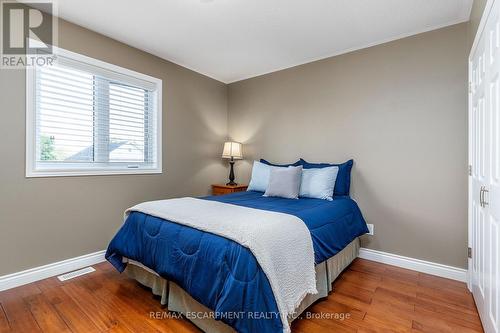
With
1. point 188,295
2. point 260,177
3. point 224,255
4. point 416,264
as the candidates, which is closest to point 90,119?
point 260,177

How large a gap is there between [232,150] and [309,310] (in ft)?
8.17

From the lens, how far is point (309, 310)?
1.85 m

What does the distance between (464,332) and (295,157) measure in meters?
2.33

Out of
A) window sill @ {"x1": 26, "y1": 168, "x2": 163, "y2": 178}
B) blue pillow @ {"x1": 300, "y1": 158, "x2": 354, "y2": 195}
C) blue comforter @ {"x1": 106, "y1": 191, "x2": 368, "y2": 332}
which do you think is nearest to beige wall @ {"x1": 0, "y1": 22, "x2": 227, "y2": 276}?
window sill @ {"x1": 26, "y1": 168, "x2": 163, "y2": 178}

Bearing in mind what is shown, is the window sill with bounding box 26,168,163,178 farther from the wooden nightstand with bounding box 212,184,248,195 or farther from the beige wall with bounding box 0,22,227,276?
the wooden nightstand with bounding box 212,184,248,195

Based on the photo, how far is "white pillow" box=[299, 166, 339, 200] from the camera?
8.66ft

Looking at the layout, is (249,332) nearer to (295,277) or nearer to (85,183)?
(295,277)

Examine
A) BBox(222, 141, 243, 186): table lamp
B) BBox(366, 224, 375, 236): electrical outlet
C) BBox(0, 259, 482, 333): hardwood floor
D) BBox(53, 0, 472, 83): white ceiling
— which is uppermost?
BBox(53, 0, 472, 83): white ceiling

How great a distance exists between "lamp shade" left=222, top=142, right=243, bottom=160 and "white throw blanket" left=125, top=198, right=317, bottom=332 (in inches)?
78.1

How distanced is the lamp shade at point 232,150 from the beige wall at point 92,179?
240 millimetres

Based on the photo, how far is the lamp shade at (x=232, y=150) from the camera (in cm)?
385

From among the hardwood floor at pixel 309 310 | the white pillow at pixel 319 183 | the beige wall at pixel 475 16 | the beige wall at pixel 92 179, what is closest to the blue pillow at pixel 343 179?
the white pillow at pixel 319 183

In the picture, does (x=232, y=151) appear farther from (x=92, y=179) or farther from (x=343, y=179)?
(x=92, y=179)

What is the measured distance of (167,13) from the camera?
2295 mm
